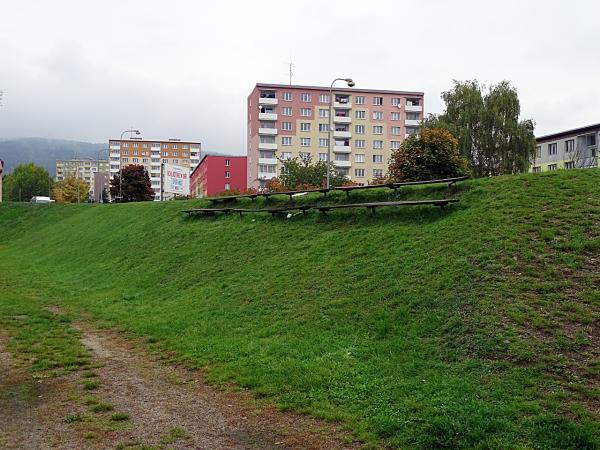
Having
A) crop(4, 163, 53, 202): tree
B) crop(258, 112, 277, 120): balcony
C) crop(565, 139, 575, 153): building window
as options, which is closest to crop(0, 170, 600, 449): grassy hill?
crop(565, 139, 575, 153): building window

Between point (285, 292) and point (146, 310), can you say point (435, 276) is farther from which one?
point (146, 310)

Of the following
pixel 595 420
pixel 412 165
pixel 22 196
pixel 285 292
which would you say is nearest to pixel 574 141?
pixel 412 165

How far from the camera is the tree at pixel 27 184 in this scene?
412ft

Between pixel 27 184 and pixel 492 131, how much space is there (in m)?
109

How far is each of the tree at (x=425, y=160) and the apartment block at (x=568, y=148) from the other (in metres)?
32.6

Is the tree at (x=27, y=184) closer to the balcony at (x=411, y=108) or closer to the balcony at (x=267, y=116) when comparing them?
the balcony at (x=267, y=116)

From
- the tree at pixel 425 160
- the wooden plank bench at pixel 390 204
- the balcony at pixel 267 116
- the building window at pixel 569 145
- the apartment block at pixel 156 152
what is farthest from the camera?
the apartment block at pixel 156 152

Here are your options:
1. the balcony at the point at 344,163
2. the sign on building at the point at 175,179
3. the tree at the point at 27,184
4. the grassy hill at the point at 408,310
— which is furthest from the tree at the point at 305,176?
the tree at the point at 27,184

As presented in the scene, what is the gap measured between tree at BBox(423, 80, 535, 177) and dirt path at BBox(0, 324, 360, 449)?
45232mm

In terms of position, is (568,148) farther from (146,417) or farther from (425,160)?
(146,417)

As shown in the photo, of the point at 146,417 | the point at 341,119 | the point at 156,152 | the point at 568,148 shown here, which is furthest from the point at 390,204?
the point at 156,152

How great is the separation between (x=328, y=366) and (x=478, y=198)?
741 centimetres

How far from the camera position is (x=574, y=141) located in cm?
6600

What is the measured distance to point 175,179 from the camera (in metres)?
51.3
